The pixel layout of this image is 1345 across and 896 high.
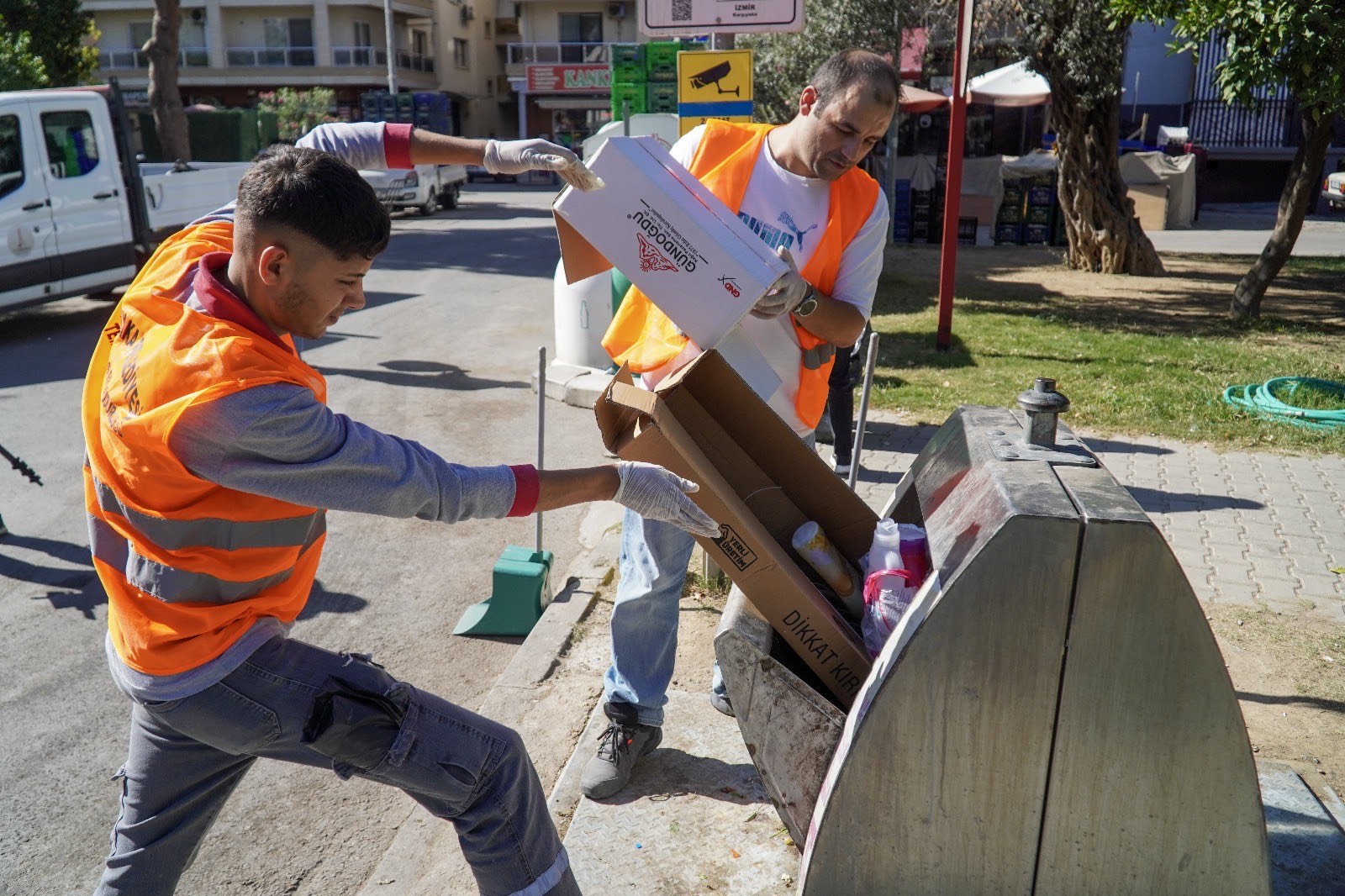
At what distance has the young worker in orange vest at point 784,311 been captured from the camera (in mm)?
3010

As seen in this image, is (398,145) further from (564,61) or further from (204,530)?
(564,61)

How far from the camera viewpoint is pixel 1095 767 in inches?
79.0

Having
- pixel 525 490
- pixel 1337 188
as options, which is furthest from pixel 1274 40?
pixel 1337 188

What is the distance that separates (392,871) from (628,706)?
0.80 meters

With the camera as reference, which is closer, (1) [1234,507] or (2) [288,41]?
(1) [1234,507]

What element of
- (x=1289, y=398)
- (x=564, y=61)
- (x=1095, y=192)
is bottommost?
(x=1289, y=398)

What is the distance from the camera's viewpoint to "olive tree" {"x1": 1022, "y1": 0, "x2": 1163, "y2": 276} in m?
13.8

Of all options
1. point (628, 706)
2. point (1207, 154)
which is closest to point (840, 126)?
point (628, 706)

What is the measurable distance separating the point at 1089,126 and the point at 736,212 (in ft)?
44.9

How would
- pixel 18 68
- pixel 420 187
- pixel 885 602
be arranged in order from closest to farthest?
1. pixel 885 602
2. pixel 18 68
3. pixel 420 187

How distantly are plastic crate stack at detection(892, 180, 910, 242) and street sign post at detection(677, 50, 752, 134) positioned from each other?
1369 cm

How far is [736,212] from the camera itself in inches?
125

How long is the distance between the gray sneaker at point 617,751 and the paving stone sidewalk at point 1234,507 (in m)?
2.86

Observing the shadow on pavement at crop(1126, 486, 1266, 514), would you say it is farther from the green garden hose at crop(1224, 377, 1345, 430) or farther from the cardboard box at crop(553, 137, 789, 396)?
the cardboard box at crop(553, 137, 789, 396)
